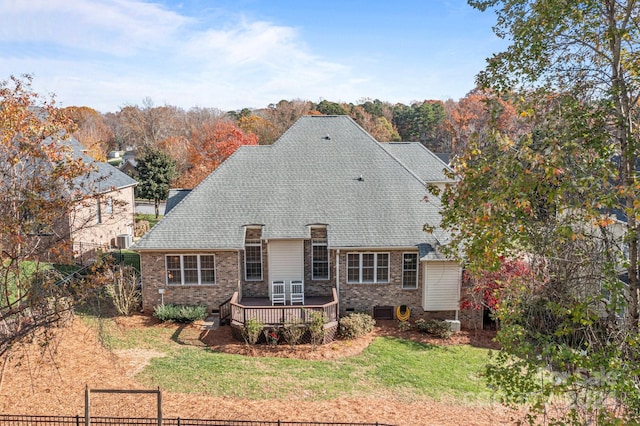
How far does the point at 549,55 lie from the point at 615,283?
4000 millimetres

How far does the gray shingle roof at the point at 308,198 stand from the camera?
1869 cm

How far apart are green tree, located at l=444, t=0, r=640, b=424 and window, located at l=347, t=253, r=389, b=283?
10896mm

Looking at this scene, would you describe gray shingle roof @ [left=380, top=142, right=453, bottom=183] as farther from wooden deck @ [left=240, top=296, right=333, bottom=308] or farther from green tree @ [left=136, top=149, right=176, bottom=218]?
green tree @ [left=136, top=149, right=176, bottom=218]

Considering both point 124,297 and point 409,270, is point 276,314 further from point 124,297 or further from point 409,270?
point 124,297

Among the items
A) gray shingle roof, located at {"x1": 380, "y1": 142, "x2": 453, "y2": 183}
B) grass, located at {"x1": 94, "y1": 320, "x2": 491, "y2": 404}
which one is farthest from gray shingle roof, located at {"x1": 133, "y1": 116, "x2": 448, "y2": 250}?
gray shingle roof, located at {"x1": 380, "y1": 142, "x2": 453, "y2": 183}

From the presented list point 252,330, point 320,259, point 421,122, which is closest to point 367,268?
point 320,259

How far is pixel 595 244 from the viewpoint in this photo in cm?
731

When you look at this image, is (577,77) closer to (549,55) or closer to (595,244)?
(549,55)

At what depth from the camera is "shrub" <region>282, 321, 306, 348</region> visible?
15820 mm

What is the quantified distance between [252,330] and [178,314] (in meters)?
3.86

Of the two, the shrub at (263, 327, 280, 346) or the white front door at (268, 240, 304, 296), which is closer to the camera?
the shrub at (263, 327, 280, 346)

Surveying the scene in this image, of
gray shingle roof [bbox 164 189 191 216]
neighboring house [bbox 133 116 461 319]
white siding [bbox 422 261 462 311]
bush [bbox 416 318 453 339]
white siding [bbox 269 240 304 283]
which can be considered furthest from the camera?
gray shingle roof [bbox 164 189 191 216]

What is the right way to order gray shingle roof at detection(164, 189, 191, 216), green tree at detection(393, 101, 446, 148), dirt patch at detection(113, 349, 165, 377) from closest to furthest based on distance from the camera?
dirt patch at detection(113, 349, 165, 377) < gray shingle roof at detection(164, 189, 191, 216) < green tree at detection(393, 101, 446, 148)

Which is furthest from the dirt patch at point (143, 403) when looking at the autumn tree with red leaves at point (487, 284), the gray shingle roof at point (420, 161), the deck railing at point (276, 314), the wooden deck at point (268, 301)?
the gray shingle roof at point (420, 161)
